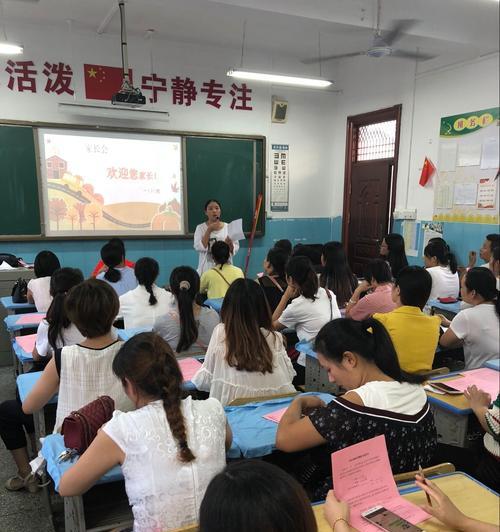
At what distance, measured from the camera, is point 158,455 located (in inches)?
43.8

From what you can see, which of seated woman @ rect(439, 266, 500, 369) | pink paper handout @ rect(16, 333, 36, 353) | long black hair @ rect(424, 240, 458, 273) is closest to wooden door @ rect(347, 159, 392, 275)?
long black hair @ rect(424, 240, 458, 273)

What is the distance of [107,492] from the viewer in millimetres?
1540

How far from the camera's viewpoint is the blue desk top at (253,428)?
4.64 feet

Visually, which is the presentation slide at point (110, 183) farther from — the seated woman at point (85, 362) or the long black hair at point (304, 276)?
the seated woman at point (85, 362)

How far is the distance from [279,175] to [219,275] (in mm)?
2798

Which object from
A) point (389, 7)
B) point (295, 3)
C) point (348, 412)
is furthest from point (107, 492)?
point (389, 7)

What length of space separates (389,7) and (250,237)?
3007 mm

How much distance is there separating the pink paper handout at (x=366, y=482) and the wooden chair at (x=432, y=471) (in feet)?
0.45

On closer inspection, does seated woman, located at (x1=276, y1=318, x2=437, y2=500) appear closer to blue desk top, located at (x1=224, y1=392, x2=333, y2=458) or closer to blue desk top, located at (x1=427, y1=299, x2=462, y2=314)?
blue desk top, located at (x1=224, y1=392, x2=333, y2=458)

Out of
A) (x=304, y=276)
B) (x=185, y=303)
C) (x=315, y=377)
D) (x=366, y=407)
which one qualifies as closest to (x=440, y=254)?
(x=304, y=276)

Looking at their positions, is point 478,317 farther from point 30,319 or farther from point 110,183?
point 110,183

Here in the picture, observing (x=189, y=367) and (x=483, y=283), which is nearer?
(x=483, y=283)

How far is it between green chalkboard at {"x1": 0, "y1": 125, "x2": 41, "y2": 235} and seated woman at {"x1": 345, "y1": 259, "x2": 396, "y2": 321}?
3567 mm

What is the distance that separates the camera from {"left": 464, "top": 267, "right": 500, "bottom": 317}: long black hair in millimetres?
1775
